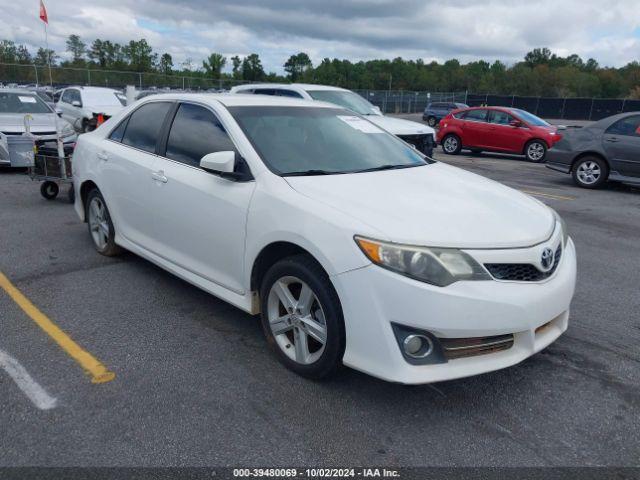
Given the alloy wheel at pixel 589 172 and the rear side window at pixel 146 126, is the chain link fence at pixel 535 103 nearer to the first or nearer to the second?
the alloy wheel at pixel 589 172

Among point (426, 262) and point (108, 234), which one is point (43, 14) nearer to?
point (108, 234)

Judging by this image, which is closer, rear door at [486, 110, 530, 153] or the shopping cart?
the shopping cart

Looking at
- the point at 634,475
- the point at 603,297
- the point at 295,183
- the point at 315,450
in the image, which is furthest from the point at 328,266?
the point at 603,297

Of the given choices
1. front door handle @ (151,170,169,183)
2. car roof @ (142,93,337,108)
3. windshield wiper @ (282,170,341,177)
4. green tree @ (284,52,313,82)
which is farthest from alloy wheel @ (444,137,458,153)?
green tree @ (284,52,313,82)

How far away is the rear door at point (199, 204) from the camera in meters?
3.42

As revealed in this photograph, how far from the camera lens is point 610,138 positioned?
10.3 m

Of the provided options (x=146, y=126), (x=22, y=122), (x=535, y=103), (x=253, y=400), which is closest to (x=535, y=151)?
(x=22, y=122)

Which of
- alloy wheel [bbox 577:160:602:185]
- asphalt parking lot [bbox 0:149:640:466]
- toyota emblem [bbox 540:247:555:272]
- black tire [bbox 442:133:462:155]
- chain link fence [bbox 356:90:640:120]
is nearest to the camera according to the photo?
asphalt parking lot [bbox 0:149:640:466]

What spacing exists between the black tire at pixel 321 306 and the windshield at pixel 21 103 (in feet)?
34.6

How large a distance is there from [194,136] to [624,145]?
30.3 ft

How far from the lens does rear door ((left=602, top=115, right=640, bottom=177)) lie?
998 centimetres

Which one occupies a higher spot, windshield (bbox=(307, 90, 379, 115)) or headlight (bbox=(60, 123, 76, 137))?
windshield (bbox=(307, 90, 379, 115))

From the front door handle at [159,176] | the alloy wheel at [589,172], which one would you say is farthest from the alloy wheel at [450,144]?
the front door handle at [159,176]

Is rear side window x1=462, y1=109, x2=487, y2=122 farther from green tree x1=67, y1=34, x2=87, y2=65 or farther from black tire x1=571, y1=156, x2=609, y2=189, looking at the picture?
green tree x1=67, y1=34, x2=87, y2=65
